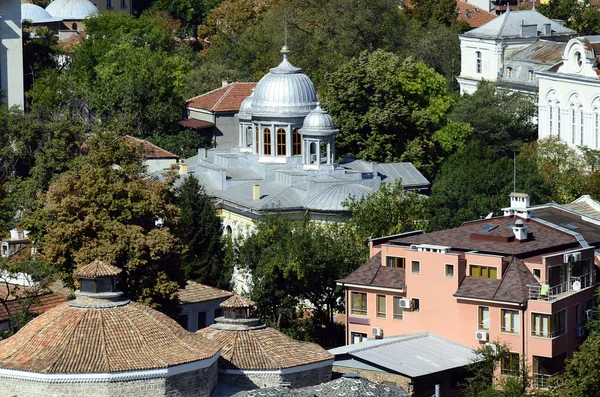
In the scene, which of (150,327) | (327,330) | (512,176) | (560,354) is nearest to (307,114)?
(512,176)

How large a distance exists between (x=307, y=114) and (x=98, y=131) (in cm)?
1296

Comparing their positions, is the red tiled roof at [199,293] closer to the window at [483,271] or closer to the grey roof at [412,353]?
the grey roof at [412,353]

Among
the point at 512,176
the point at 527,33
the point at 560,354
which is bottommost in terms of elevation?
the point at 560,354

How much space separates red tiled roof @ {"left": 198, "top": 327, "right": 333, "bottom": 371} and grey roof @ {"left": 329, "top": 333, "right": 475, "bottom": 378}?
364 cm

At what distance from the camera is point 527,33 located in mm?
101125

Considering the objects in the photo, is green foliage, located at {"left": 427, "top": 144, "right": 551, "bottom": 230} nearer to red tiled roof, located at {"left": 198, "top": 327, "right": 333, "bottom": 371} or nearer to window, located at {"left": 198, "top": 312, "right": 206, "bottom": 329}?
window, located at {"left": 198, "top": 312, "right": 206, "bottom": 329}

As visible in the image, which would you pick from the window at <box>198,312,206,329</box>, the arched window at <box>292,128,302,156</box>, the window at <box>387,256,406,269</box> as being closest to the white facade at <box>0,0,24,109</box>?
the arched window at <box>292,128,302,156</box>

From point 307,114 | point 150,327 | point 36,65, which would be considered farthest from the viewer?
point 36,65

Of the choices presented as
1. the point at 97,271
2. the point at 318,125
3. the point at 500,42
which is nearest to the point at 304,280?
the point at 318,125

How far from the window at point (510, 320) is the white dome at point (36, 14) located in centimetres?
7760

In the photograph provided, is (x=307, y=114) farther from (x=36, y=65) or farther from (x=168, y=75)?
(x=36, y=65)

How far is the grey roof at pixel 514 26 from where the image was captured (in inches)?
3981

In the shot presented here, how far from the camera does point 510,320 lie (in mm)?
57750

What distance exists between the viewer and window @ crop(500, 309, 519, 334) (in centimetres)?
5759
